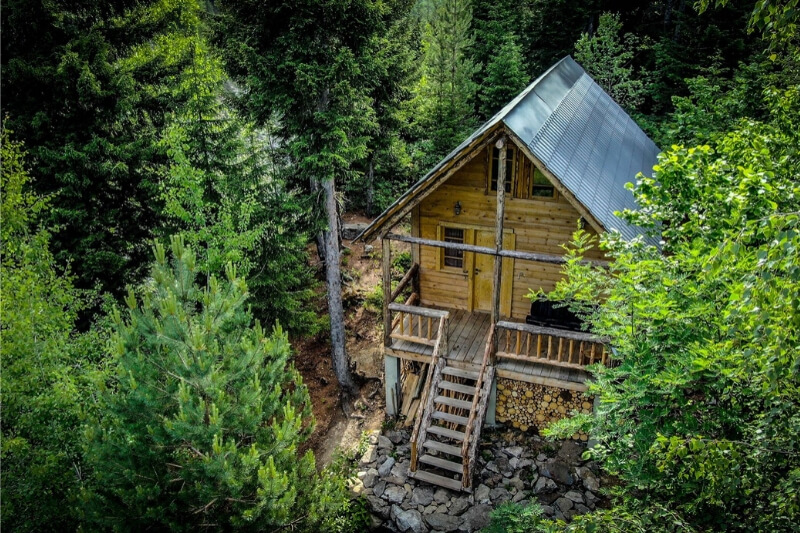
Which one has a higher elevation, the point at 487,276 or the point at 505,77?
the point at 505,77

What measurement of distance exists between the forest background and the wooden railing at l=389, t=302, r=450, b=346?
2.15 m

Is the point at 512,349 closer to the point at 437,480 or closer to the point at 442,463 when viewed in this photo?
the point at 442,463

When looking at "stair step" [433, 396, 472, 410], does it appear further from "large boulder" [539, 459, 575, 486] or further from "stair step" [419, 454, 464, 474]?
"large boulder" [539, 459, 575, 486]

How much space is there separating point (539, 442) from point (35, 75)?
14.0 meters

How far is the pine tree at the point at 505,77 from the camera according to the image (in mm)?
21125

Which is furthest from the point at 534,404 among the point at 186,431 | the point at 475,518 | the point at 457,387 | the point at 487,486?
the point at 186,431

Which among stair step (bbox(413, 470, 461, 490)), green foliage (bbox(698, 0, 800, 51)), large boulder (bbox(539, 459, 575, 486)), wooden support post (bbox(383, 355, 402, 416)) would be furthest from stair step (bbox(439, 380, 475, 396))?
green foliage (bbox(698, 0, 800, 51))

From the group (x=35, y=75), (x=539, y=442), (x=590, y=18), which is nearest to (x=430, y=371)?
(x=539, y=442)

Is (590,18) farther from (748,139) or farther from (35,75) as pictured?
(35,75)

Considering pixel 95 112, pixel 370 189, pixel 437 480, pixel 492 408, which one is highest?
pixel 95 112

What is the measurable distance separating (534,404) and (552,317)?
81.4 inches

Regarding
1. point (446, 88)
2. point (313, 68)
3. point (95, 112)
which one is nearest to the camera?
point (313, 68)

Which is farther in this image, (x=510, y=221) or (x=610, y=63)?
(x=610, y=63)

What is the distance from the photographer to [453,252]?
1394 centimetres
